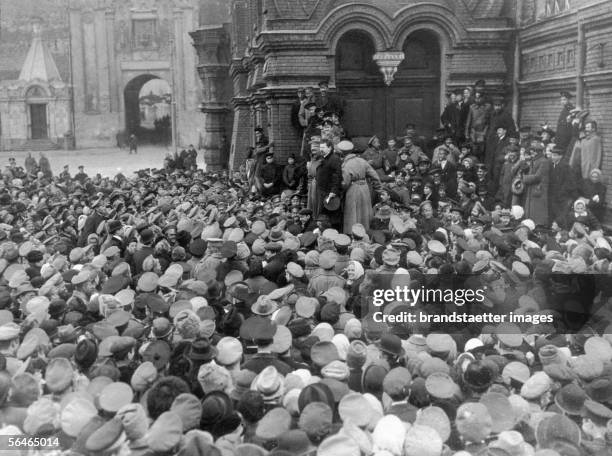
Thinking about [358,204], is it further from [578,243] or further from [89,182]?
[89,182]

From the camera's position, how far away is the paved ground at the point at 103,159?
3325 centimetres

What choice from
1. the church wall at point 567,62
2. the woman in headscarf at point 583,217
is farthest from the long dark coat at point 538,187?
the woman in headscarf at point 583,217

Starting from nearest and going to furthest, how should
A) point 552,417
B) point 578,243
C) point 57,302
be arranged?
point 552,417 < point 57,302 < point 578,243

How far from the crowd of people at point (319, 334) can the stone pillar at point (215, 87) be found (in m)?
13.5

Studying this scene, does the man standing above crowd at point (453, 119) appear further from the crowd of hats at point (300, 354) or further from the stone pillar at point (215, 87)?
the stone pillar at point (215, 87)

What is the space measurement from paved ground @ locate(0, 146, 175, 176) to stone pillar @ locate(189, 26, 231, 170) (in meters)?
7.33

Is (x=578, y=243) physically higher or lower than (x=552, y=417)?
higher

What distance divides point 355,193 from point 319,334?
517 cm

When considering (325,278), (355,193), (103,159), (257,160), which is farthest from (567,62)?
(103,159)

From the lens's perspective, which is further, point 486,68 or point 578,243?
point 486,68

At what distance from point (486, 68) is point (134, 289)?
34.2ft

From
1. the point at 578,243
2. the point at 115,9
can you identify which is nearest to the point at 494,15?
the point at 578,243

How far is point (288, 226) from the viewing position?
10398 millimetres

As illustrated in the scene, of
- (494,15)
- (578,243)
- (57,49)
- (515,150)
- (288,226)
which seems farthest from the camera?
(57,49)
